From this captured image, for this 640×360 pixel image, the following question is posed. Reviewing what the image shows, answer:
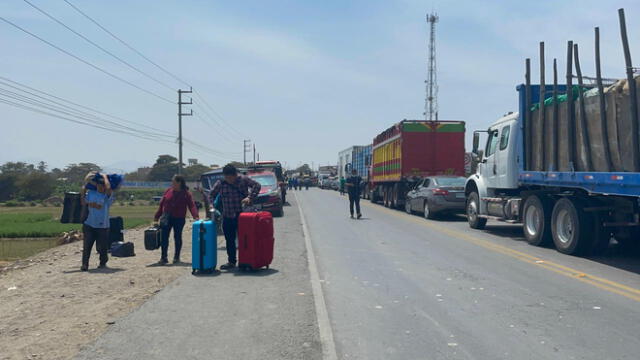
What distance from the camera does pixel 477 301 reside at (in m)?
7.49

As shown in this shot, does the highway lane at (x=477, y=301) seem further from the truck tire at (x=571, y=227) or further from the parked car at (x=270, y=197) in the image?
the parked car at (x=270, y=197)

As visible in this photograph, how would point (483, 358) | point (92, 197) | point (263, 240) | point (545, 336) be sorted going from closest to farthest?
point (483, 358)
point (545, 336)
point (263, 240)
point (92, 197)

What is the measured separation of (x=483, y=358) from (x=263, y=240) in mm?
4949

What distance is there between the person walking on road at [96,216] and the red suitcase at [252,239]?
2.61 meters

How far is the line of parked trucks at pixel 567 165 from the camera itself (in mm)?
10039

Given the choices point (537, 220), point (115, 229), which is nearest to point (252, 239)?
point (115, 229)

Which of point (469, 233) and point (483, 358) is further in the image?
point (469, 233)

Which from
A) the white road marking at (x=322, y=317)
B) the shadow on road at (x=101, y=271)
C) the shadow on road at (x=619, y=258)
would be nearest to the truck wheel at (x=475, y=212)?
the shadow on road at (x=619, y=258)

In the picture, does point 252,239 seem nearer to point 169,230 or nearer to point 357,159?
point 169,230

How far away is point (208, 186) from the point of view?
18469mm

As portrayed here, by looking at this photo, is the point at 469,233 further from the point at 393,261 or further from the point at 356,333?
the point at 356,333

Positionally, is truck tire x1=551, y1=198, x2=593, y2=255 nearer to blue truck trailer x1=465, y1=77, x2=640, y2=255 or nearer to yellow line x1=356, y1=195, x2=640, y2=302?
blue truck trailer x1=465, y1=77, x2=640, y2=255

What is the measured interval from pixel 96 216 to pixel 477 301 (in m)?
6.58

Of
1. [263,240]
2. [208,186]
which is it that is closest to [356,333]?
[263,240]
